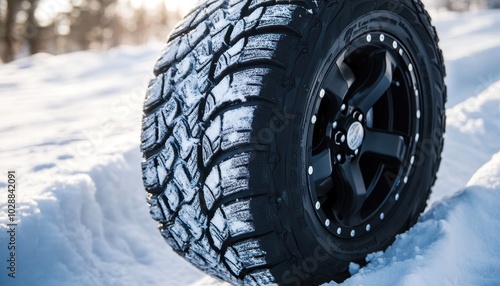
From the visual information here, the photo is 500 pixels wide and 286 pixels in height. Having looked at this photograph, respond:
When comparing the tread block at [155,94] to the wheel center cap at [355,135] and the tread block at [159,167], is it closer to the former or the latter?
the tread block at [159,167]

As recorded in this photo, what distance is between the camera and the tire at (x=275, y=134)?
142 cm

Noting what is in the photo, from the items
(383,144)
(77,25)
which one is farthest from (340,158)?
(77,25)

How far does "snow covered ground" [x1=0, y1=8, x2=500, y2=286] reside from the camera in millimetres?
1686

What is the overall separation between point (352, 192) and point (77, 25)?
41.4 metres

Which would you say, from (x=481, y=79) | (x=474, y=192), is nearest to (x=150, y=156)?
(x=474, y=192)

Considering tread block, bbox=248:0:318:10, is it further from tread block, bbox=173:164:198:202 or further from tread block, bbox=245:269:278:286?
tread block, bbox=245:269:278:286

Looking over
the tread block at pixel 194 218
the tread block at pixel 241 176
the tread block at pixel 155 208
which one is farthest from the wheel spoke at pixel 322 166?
the tread block at pixel 155 208

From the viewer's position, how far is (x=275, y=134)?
4.65ft

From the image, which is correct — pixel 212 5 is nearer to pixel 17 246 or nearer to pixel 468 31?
pixel 17 246

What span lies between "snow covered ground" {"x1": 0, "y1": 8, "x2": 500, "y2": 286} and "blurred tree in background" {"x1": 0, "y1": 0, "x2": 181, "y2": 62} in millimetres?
22518

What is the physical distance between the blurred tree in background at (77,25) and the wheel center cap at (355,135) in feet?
80.0

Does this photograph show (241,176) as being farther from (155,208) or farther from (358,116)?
(358,116)

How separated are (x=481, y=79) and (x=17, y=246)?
4.65 meters

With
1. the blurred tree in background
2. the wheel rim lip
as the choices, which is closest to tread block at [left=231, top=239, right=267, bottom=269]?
the wheel rim lip
